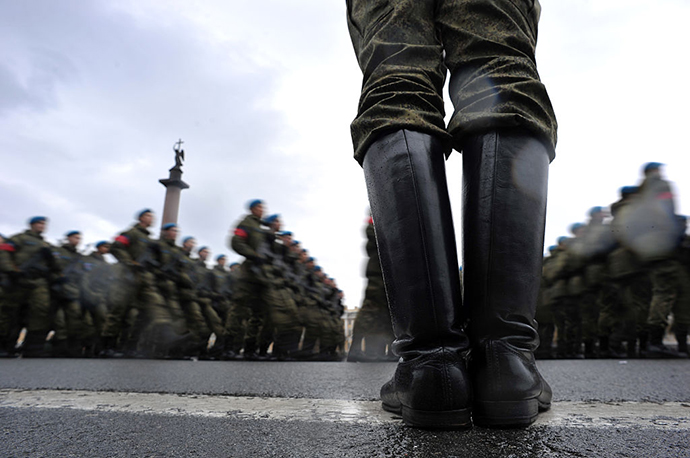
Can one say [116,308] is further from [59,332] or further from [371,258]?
[371,258]

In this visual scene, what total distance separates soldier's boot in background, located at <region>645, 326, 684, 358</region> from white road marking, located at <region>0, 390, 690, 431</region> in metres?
5.29

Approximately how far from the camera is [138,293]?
22.1ft

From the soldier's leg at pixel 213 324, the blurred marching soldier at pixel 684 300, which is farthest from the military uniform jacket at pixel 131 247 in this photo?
the blurred marching soldier at pixel 684 300

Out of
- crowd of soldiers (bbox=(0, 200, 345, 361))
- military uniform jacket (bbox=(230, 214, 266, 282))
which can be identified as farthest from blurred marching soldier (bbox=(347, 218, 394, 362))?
military uniform jacket (bbox=(230, 214, 266, 282))

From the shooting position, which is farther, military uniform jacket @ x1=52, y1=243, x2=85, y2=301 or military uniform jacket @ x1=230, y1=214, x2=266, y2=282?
military uniform jacket @ x1=52, y1=243, x2=85, y2=301

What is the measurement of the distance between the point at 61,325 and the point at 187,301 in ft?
6.91

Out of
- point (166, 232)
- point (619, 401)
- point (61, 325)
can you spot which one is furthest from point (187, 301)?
point (619, 401)

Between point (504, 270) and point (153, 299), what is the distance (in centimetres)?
674

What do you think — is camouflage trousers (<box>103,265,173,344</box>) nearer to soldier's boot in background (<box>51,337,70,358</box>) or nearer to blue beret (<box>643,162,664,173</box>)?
soldier's boot in background (<box>51,337,70,358</box>)

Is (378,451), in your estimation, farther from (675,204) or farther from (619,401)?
(675,204)

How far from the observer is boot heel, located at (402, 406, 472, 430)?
2.21 ft

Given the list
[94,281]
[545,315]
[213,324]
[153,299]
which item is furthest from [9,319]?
[545,315]

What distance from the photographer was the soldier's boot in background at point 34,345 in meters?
6.81

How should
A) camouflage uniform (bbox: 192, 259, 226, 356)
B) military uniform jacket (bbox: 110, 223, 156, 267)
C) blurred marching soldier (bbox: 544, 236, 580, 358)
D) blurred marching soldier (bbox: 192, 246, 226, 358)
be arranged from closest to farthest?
military uniform jacket (bbox: 110, 223, 156, 267), blurred marching soldier (bbox: 544, 236, 580, 358), blurred marching soldier (bbox: 192, 246, 226, 358), camouflage uniform (bbox: 192, 259, 226, 356)
